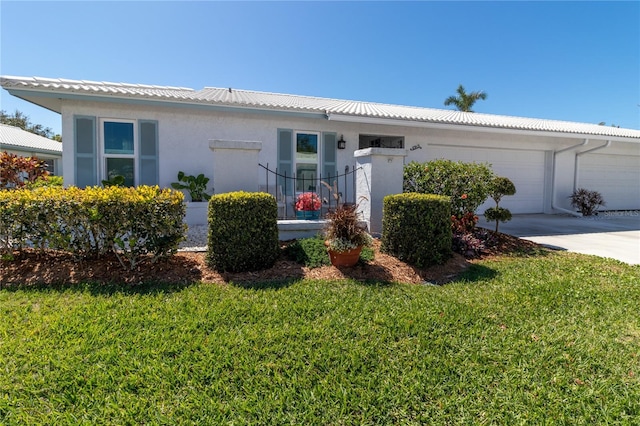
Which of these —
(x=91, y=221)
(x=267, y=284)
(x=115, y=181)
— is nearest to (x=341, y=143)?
(x=115, y=181)

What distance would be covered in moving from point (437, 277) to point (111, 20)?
10643 mm

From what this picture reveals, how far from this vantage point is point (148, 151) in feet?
28.1

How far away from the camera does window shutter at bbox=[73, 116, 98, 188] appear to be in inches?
316

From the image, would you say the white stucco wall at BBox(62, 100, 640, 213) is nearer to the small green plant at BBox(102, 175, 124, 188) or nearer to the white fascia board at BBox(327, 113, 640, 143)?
the white fascia board at BBox(327, 113, 640, 143)

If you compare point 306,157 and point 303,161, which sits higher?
point 306,157

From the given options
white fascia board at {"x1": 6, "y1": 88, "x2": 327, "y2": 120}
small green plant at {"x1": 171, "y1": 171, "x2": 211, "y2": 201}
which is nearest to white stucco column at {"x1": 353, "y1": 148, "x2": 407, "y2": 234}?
white fascia board at {"x1": 6, "y1": 88, "x2": 327, "y2": 120}

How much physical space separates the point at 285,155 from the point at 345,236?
5542mm

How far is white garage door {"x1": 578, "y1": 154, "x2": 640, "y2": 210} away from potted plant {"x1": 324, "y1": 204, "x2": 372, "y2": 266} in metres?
13.7

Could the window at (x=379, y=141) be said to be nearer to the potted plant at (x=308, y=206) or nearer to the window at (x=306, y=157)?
the window at (x=306, y=157)

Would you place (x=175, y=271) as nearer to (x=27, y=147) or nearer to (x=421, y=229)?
(x=421, y=229)

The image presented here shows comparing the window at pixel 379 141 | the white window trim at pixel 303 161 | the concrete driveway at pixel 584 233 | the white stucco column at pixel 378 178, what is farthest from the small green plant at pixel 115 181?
the concrete driveway at pixel 584 233

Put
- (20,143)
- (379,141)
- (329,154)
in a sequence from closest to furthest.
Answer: (329,154) → (379,141) → (20,143)

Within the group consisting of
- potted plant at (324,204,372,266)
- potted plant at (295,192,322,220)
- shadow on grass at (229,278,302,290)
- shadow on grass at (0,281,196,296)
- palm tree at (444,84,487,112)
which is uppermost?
palm tree at (444,84,487,112)

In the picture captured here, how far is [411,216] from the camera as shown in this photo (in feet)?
16.2
